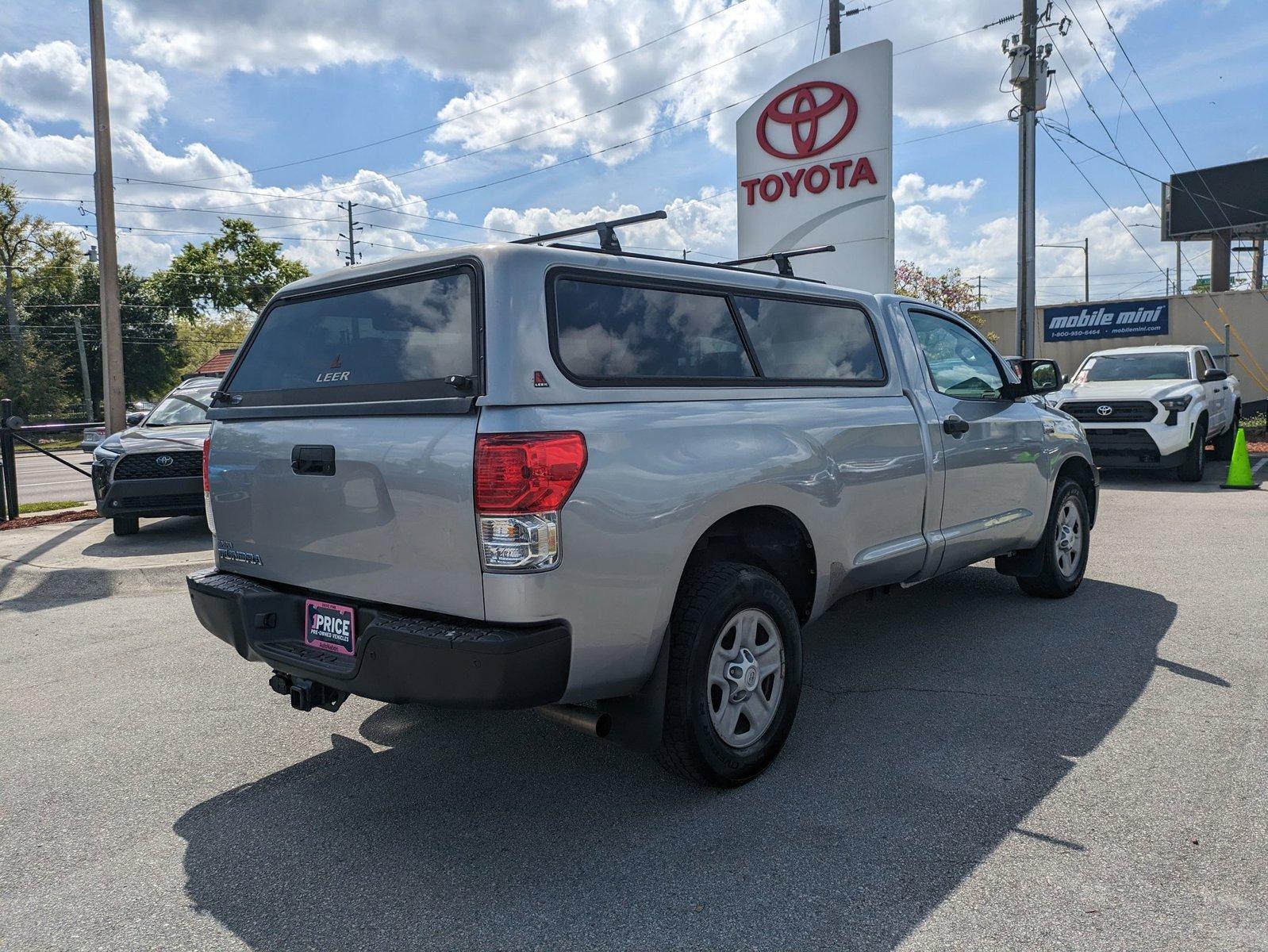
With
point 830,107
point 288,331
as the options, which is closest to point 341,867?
point 288,331

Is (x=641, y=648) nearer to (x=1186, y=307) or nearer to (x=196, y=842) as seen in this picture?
(x=196, y=842)

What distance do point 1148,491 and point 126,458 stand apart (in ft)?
37.6

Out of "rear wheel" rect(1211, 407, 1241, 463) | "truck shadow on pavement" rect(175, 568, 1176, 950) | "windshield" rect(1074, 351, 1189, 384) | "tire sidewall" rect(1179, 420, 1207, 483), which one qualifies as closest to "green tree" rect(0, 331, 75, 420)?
Result: "windshield" rect(1074, 351, 1189, 384)

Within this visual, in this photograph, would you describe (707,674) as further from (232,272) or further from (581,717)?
(232,272)

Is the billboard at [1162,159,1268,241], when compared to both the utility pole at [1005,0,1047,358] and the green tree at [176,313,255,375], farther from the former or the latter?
the green tree at [176,313,255,375]

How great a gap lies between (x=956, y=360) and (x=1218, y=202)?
36495 millimetres

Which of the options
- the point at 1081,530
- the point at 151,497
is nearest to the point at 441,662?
the point at 1081,530

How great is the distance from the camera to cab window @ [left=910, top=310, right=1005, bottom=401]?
4.95m

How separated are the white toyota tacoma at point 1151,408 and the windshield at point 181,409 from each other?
33.9 ft

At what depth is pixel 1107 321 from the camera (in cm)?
2578

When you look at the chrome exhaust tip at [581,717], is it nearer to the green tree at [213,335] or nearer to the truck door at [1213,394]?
the truck door at [1213,394]

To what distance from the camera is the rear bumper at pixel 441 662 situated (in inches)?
108

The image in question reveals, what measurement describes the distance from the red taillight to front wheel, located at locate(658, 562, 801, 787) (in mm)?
744

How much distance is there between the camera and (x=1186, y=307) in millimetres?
24594
